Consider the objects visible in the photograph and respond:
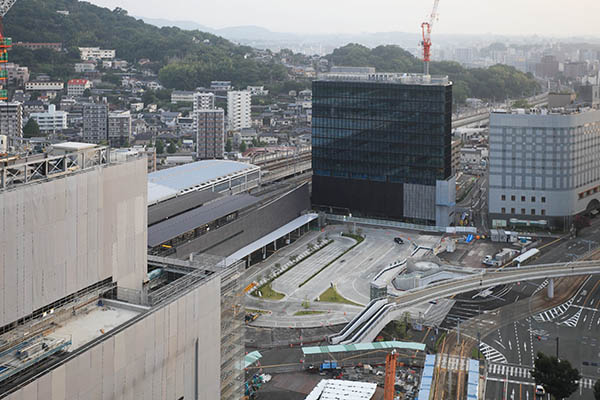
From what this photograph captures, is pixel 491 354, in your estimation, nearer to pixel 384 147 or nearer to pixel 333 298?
pixel 333 298

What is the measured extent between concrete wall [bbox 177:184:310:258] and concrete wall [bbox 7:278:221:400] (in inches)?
556

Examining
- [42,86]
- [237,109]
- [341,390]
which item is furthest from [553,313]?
[42,86]

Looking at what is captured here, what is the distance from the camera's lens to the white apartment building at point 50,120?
7231 cm

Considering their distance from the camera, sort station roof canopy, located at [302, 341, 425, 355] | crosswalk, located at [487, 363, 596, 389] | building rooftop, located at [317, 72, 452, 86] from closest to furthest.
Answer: crosswalk, located at [487, 363, 596, 389], station roof canopy, located at [302, 341, 425, 355], building rooftop, located at [317, 72, 452, 86]

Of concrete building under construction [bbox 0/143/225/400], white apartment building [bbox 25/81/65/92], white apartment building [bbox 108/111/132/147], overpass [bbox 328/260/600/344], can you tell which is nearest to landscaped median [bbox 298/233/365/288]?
overpass [bbox 328/260/600/344]

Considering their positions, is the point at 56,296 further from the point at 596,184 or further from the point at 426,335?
the point at 596,184

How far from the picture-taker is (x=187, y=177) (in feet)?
126

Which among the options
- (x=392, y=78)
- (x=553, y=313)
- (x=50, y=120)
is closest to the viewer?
(x=553, y=313)

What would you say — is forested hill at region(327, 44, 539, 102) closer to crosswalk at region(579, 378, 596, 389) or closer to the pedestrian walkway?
the pedestrian walkway

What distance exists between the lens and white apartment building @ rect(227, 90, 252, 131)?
81.3m

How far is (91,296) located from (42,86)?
282ft

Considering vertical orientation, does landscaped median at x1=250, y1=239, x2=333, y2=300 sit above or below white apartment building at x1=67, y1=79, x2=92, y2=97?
below

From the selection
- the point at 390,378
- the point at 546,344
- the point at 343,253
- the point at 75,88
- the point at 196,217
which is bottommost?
the point at 546,344

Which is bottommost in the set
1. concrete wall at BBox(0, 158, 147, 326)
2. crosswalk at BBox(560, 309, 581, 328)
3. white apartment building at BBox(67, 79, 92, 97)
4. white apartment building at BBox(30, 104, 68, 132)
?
crosswalk at BBox(560, 309, 581, 328)
